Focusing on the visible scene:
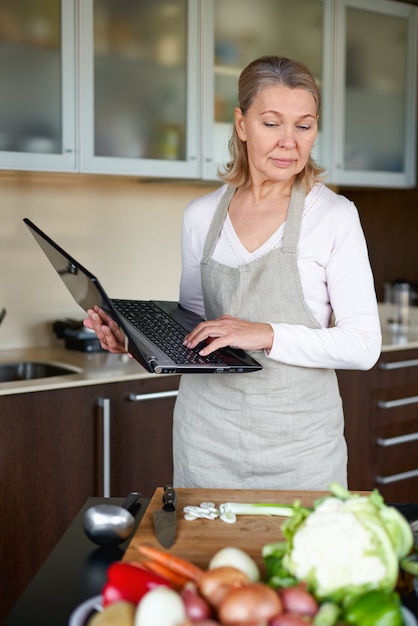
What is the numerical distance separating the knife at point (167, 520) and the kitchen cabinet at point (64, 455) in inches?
43.5

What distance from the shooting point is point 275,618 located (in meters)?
0.81

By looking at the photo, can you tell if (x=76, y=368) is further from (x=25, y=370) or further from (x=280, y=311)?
(x=280, y=311)

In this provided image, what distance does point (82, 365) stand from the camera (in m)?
2.62

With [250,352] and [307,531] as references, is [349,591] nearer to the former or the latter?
[307,531]

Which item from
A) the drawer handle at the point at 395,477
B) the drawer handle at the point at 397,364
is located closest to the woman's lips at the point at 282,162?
the drawer handle at the point at 397,364

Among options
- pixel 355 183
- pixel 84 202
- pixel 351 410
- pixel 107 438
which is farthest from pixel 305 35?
pixel 107 438

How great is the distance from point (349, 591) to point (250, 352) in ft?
2.85

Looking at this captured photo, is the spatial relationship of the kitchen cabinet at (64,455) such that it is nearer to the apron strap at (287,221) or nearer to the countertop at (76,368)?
the countertop at (76,368)

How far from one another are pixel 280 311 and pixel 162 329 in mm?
253

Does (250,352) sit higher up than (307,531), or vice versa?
(250,352)

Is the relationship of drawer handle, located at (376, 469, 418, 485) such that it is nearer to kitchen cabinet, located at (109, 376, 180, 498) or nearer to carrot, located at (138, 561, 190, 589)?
kitchen cabinet, located at (109, 376, 180, 498)

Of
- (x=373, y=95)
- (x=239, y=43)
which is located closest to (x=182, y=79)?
(x=239, y=43)

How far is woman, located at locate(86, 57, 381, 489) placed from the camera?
1.53 m

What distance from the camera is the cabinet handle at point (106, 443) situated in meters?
2.46
